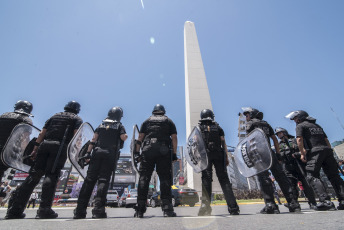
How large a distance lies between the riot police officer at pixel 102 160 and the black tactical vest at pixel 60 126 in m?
0.44

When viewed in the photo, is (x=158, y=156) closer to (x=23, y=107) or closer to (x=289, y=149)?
(x=23, y=107)

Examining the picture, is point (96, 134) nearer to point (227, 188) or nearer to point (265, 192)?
point (227, 188)

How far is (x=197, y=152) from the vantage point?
3.23 meters

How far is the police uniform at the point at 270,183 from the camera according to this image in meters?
2.39

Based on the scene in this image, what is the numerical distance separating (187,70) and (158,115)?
1613cm

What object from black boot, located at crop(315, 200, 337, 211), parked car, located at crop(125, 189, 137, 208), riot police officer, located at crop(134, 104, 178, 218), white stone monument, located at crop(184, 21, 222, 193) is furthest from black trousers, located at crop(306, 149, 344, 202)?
white stone monument, located at crop(184, 21, 222, 193)

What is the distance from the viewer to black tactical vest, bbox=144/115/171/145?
8.57ft

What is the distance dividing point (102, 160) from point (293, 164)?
3633 millimetres

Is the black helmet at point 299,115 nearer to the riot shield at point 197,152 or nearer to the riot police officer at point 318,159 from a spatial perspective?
the riot police officer at point 318,159

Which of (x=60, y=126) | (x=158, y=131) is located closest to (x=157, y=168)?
(x=158, y=131)

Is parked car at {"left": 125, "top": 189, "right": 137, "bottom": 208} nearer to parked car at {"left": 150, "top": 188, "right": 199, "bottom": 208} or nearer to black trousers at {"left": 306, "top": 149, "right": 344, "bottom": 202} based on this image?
parked car at {"left": 150, "top": 188, "right": 199, "bottom": 208}

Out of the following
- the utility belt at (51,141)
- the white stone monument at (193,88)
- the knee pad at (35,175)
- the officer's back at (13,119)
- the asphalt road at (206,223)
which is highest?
the white stone monument at (193,88)

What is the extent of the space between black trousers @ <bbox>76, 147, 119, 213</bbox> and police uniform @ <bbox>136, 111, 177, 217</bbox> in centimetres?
44

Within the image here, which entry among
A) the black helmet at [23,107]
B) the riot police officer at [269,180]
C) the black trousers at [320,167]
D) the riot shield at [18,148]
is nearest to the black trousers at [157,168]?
the riot police officer at [269,180]
